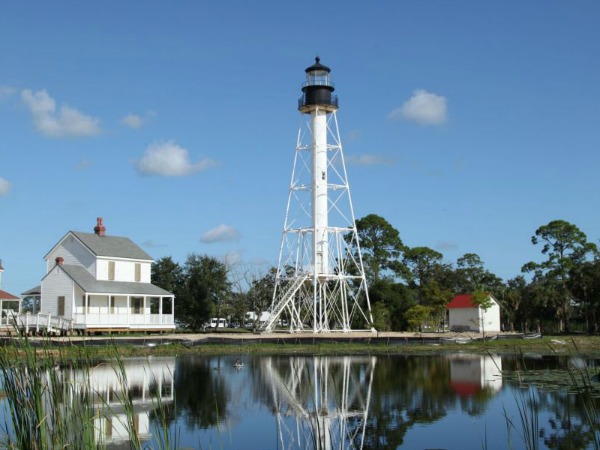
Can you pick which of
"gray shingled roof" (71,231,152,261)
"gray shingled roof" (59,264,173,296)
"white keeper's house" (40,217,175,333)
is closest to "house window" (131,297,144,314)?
"white keeper's house" (40,217,175,333)

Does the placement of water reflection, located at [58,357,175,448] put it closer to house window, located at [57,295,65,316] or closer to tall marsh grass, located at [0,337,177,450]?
tall marsh grass, located at [0,337,177,450]

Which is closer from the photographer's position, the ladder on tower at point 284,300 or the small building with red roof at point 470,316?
the ladder on tower at point 284,300

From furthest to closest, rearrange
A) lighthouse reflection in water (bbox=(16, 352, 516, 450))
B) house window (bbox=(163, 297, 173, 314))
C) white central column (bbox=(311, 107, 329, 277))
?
1. house window (bbox=(163, 297, 173, 314))
2. white central column (bbox=(311, 107, 329, 277))
3. lighthouse reflection in water (bbox=(16, 352, 516, 450))

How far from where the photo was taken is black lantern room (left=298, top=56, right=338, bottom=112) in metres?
53.3

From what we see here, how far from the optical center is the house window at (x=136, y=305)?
52.9 meters

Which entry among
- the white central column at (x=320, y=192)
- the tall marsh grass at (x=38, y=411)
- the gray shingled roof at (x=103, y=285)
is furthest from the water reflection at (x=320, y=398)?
the gray shingled roof at (x=103, y=285)

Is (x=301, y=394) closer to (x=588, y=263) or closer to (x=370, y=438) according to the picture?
(x=370, y=438)

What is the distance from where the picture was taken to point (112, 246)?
5312cm

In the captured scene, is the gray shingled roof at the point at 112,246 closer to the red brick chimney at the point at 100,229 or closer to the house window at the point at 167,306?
the red brick chimney at the point at 100,229

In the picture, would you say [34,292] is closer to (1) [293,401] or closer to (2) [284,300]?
(2) [284,300]

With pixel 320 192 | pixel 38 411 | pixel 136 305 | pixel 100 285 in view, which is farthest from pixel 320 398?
pixel 136 305

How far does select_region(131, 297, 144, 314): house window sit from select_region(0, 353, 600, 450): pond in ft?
65.6

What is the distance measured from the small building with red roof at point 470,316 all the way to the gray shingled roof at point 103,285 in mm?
25934

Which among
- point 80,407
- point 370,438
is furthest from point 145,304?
point 80,407
